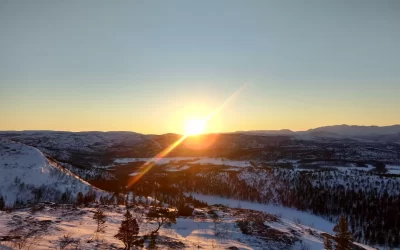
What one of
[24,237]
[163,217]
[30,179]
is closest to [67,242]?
[24,237]

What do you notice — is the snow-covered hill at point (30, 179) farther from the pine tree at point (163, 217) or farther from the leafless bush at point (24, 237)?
the leafless bush at point (24, 237)

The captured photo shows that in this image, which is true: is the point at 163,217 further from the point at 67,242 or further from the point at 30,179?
the point at 30,179

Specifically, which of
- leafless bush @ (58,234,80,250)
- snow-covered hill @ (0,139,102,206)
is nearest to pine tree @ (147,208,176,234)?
leafless bush @ (58,234,80,250)

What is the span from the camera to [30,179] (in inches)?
2272

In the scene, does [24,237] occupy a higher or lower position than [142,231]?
higher

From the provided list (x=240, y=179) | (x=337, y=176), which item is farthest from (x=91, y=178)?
(x=337, y=176)

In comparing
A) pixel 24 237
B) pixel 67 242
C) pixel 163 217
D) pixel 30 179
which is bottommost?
pixel 30 179

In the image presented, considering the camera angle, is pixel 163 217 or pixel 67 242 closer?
pixel 67 242

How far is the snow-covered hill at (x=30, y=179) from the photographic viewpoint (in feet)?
173

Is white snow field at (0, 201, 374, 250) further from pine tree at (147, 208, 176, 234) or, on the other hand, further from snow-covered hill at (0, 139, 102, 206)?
snow-covered hill at (0, 139, 102, 206)

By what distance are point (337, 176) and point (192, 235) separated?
10005cm

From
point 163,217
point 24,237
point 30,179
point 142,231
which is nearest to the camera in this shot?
point 24,237

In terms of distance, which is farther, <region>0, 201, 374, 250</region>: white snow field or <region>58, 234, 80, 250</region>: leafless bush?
<region>0, 201, 374, 250</region>: white snow field

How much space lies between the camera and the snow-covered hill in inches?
2082
